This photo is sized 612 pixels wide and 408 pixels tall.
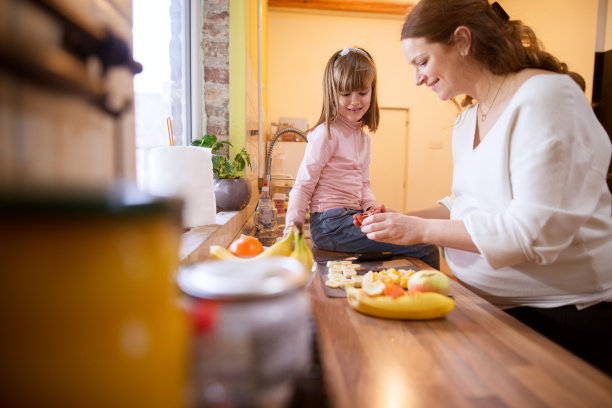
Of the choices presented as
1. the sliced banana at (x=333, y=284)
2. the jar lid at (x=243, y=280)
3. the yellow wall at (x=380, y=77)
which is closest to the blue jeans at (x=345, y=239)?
the sliced banana at (x=333, y=284)

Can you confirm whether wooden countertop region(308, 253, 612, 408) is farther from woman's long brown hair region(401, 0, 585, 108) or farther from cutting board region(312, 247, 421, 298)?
woman's long brown hair region(401, 0, 585, 108)

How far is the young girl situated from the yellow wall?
11.0 feet

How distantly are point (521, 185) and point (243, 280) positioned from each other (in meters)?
0.84

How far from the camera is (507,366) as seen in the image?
576mm

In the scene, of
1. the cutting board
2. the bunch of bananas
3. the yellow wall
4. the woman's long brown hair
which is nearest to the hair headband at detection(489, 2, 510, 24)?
the woman's long brown hair

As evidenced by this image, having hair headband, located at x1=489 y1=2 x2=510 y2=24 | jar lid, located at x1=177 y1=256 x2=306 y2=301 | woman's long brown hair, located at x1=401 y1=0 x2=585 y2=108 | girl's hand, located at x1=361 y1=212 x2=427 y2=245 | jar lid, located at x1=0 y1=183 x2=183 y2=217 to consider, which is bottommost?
girl's hand, located at x1=361 y1=212 x2=427 y2=245

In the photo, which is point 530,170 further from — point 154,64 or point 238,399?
point 154,64

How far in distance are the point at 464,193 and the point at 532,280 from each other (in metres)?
0.35

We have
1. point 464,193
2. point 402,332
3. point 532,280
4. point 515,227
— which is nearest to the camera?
point 402,332

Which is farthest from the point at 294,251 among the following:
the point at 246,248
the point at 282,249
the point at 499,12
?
the point at 499,12

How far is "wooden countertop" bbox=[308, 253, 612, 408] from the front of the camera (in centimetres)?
49

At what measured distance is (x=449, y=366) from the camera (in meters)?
0.57

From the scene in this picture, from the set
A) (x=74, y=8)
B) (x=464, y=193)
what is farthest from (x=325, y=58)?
(x=74, y=8)

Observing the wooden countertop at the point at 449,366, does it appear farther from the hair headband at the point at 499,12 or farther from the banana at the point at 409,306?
the hair headband at the point at 499,12
